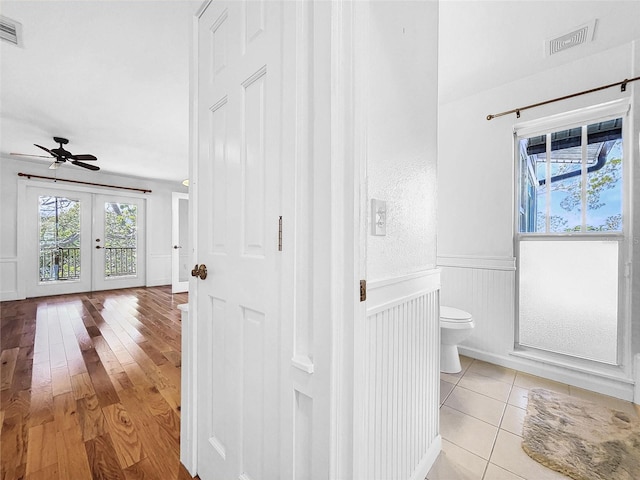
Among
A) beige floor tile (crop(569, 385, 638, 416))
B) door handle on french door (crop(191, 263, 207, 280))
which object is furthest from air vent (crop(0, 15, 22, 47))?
beige floor tile (crop(569, 385, 638, 416))

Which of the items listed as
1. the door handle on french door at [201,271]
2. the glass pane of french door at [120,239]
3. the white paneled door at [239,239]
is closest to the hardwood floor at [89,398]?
the white paneled door at [239,239]

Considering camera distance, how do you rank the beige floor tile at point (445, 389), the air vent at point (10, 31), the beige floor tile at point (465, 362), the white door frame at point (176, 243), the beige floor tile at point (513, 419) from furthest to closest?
1. the white door frame at point (176, 243)
2. the beige floor tile at point (465, 362)
3. the beige floor tile at point (445, 389)
4. the air vent at point (10, 31)
5. the beige floor tile at point (513, 419)

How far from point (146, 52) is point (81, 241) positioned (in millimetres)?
4933

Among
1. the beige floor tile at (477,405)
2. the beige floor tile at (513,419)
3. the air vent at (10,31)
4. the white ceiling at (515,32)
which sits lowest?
the beige floor tile at (477,405)

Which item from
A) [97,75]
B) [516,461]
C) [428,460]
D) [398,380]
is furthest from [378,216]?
[97,75]

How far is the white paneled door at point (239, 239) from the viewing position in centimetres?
90

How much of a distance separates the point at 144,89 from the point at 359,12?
268 centimetres

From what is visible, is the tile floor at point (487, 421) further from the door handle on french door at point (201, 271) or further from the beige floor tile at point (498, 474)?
the door handle on french door at point (201, 271)

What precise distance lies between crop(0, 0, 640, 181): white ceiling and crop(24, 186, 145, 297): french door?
227 centimetres

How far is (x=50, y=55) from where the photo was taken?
2.12 m

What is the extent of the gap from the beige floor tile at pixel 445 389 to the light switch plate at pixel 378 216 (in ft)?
5.21

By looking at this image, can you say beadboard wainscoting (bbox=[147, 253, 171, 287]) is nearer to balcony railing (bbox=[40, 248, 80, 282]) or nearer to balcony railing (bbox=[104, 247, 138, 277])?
balcony railing (bbox=[104, 247, 138, 277])

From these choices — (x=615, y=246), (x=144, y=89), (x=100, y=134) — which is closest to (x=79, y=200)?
(x=100, y=134)

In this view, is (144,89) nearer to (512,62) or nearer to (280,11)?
(280,11)
